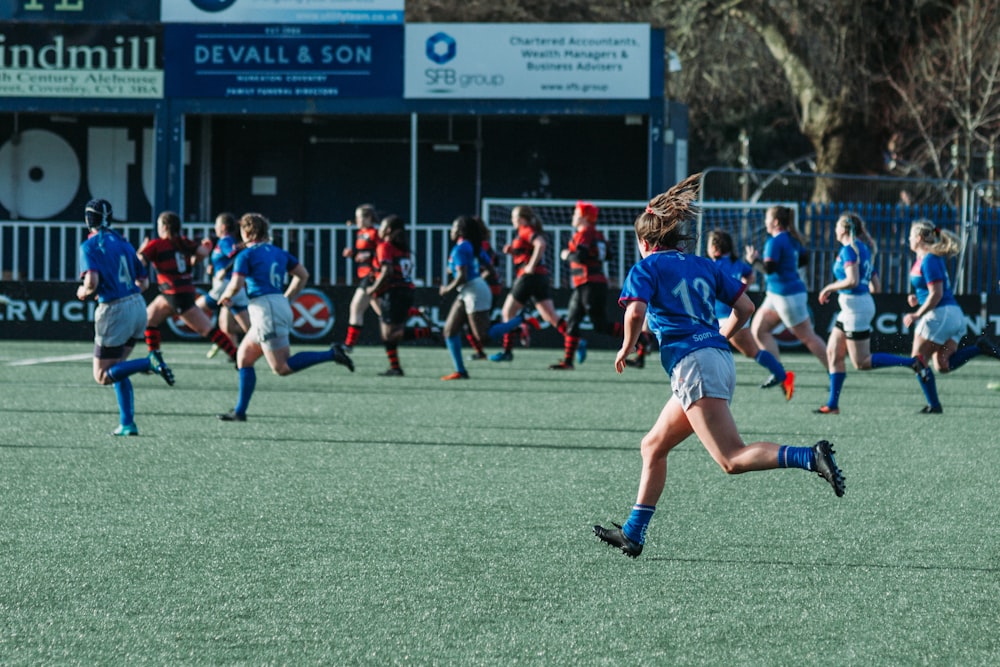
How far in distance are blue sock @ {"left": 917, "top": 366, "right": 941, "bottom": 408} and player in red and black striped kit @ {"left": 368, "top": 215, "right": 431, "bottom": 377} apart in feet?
18.3

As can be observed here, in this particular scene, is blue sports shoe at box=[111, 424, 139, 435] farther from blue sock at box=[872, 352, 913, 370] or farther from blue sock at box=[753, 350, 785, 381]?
blue sock at box=[872, 352, 913, 370]

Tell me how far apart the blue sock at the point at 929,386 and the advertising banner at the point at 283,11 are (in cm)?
1152

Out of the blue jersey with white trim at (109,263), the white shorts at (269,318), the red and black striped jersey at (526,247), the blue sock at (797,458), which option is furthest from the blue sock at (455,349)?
the blue sock at (797,458)

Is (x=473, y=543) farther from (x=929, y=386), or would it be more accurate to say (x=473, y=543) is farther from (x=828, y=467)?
(x=929, y=386)

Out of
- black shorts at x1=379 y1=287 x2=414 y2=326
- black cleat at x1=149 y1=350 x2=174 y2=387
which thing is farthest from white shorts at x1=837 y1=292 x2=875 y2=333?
black cleat at x1=149 y1=350 x2=174 y2=387

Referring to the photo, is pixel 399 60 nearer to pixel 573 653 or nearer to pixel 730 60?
pixel 730 60

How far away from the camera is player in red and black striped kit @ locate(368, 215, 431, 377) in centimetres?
1574

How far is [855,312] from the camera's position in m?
12.7

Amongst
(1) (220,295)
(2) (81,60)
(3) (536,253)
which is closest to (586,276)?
(3) (536,253)

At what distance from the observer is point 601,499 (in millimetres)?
8188

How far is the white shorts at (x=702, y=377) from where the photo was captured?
6.25 m

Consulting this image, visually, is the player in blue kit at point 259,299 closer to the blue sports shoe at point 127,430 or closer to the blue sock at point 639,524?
the blue sports shoe at point 127,430

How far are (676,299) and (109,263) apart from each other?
18.8 ft

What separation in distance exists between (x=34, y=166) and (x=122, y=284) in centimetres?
1528
